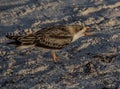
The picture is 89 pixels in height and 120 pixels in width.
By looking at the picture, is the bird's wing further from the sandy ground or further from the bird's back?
the sandy ground

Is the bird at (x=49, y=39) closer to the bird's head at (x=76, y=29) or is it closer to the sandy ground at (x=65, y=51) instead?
the bird's head at (x=76, y=29)

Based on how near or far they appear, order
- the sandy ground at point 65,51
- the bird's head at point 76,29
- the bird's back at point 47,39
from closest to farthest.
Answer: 1. the sandy ground at point 65,51
2. the bird's back at point 47,39
3. the bird's head at point 76,29

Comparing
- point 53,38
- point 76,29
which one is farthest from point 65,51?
point 53,38

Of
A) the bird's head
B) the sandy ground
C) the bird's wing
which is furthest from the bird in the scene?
the sandy ground

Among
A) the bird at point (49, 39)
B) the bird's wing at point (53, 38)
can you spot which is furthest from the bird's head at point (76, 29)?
the bird's wing at point (53, 38)

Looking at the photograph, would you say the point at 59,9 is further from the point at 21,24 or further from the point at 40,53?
the point at 40,53

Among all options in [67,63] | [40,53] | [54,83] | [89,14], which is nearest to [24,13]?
[89,14]
